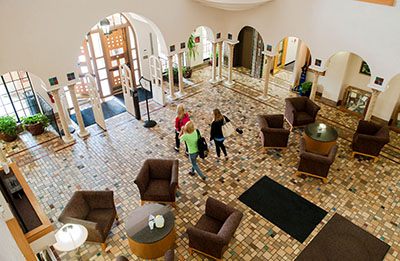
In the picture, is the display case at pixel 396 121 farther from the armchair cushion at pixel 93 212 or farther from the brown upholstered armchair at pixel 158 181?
the armchair cushion at pixel 93 212

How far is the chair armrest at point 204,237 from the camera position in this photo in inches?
221

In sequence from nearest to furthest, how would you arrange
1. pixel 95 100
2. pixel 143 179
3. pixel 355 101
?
1. pixel 143 179
2. pixel 95 100
3. pixel 355 101

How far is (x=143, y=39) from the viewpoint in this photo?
39.9 feet

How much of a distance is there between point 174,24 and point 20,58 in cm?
499

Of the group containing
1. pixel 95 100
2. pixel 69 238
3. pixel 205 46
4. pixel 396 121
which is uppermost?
pixel 69 238

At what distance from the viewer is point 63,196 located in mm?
7684

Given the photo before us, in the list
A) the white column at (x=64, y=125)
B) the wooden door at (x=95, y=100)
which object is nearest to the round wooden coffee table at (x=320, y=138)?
the wooden door at (x=95, y=100)

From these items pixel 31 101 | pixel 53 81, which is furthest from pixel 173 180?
pixel 31 101

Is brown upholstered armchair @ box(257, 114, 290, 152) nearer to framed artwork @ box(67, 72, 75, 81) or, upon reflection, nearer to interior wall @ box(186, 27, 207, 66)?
framed artwork @ box(67, 72, 75, 81)

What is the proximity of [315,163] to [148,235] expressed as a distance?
4.46m

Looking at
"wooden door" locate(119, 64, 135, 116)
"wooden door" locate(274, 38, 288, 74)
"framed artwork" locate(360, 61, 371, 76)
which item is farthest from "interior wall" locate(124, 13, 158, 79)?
"framed artwork" locate(360, 61, 371, 76)

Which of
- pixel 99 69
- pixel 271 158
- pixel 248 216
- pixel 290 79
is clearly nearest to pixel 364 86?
pixel 290 79

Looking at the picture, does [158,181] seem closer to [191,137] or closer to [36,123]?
[191,137]

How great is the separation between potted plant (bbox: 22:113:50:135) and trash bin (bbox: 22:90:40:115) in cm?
55
